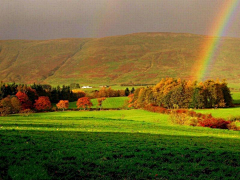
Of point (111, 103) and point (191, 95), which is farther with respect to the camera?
point (111, 103)

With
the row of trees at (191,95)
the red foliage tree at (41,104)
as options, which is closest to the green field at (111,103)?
the red foliage tree at (41,104)

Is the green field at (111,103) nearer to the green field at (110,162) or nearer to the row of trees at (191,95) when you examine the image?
the row of trees at (191,95)

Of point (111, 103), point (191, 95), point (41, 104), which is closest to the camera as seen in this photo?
point (191, 95)

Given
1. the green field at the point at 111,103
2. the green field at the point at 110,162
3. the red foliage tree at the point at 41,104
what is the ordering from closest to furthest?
the green field at the point at 110,162 → the red foliage tree at the point at 41,104 → the green field at the point at 111,103

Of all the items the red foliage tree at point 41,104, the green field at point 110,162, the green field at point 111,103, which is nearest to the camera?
the green field at point 110,162

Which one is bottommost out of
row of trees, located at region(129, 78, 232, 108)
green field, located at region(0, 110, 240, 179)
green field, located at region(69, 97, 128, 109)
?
green field, located at region(69, 97, 128, 109)

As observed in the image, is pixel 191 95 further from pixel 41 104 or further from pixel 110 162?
pixel 110 162

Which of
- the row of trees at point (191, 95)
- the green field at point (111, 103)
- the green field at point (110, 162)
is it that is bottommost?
the green field at point (111, 103)

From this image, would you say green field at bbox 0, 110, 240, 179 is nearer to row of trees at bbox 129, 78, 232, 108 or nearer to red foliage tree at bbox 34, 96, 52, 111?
row of trees at bbox 129, 78, 232, 108

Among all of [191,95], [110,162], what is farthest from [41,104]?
[110,162]

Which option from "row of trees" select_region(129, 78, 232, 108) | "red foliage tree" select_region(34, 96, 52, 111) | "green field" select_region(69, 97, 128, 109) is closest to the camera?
"row of trees" select_region(129, 78, 232, 108)

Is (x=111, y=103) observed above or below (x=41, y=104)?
below

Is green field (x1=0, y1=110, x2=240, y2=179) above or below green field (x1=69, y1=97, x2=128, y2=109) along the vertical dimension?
above

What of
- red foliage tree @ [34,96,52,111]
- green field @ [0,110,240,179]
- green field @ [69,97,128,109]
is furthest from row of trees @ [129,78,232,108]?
green field @ [0,110,240,179]
